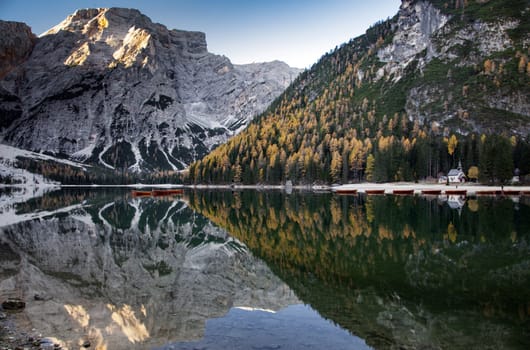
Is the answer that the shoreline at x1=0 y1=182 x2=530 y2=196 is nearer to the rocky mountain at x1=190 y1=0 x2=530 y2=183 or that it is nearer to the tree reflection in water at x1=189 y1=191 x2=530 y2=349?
the rocky mountain at x1=190 y1=0 x2=530 y2=183

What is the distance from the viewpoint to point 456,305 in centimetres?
1359

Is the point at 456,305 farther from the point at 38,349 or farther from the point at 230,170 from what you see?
the point at 230,170

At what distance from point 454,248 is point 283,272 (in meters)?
11.2

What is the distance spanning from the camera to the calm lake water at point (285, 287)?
39.6ft

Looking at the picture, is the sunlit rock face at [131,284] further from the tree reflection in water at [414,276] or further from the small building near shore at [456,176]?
the small building near shore at [456,176]

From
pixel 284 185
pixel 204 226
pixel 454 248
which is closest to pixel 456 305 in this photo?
pixel 454 248

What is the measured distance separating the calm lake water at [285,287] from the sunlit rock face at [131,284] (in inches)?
2.9

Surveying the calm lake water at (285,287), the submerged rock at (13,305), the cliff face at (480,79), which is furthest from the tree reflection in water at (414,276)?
the cliff face at (480,79)

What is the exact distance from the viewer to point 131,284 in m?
19.3

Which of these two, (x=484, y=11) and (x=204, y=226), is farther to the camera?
(x=484, y=11)

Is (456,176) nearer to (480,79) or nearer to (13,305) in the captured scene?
(480,79)

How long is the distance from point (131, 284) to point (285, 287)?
8.00m

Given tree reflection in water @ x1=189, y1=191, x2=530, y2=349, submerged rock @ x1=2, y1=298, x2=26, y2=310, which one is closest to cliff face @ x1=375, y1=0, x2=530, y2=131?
tree reflection in water @ x1=189, y1=191, x2=530, y2=349

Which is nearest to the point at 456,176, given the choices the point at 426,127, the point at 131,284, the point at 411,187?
the point at 411,187
